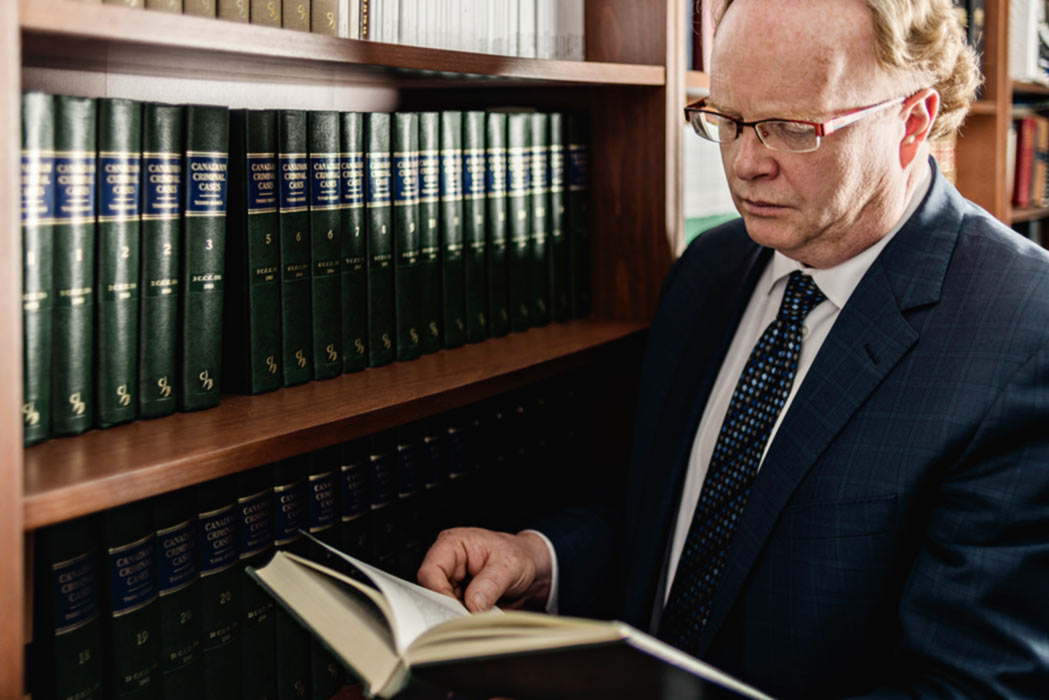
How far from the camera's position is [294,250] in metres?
1.07

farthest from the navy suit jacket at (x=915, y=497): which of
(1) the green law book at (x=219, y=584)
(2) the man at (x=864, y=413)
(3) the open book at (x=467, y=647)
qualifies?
(1) the green law book at (x=219, y=584)

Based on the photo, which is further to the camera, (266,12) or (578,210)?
(578,210)

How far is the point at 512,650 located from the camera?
0.71 metres

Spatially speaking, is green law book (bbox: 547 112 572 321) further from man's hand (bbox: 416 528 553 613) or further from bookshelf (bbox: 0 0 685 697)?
man's hand (bbox: 416 528 553 613)

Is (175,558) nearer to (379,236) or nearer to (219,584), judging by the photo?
(219,584)

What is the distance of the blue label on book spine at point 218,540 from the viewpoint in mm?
985

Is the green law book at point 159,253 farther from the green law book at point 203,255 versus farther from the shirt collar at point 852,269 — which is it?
the shirt collar at point 852,269

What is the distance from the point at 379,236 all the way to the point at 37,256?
1.43 feet

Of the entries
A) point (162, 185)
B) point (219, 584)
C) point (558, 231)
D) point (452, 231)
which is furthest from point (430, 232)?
point (219, 584)

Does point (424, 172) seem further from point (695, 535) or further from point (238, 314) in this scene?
point (695, 535)

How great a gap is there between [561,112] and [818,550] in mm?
800

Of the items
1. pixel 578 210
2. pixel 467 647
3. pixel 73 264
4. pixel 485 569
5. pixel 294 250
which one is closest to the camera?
pixel 467 647

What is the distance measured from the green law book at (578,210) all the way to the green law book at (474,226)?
0.21 m

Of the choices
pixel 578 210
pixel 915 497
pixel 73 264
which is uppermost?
pixel 578 210
